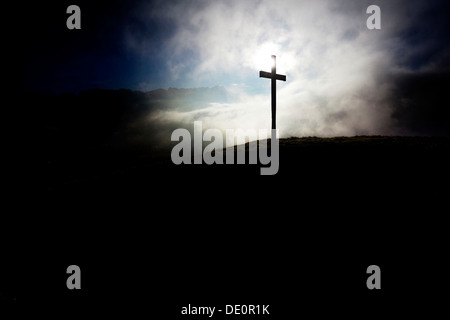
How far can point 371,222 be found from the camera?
7.38 m

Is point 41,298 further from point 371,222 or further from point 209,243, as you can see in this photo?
point 371,222

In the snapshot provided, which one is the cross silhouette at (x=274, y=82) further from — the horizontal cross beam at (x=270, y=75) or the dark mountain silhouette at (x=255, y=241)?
the dark mountain silhouette at (x=255, y=241)

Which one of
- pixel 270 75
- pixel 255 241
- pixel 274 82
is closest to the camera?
pixel 255 241

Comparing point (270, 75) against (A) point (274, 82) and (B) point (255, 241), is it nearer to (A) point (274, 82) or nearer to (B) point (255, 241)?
(A) point (274, 82)

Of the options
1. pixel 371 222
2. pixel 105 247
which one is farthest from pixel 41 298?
pixel 371 222

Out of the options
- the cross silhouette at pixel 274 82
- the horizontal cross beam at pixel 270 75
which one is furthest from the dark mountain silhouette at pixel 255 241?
the horizontal cross beam at pixel 270 75

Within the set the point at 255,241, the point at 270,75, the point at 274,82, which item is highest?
the point at 270,75

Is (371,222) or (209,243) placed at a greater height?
(371,222)

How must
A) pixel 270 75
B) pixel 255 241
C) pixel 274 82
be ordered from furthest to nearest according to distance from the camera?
pixel 274 82
pixel 270 75
pixel 255 241

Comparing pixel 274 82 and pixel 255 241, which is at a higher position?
pixel 274 82

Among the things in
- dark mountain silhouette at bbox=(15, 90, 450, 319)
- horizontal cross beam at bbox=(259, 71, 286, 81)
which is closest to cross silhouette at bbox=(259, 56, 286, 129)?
horizontal cross beam at bbox=(259, 71, 286, 81)

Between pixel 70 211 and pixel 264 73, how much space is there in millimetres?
14474

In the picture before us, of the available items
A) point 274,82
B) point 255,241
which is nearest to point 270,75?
point 274,82

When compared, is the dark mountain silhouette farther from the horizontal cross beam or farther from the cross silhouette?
the horizontal cross beam
